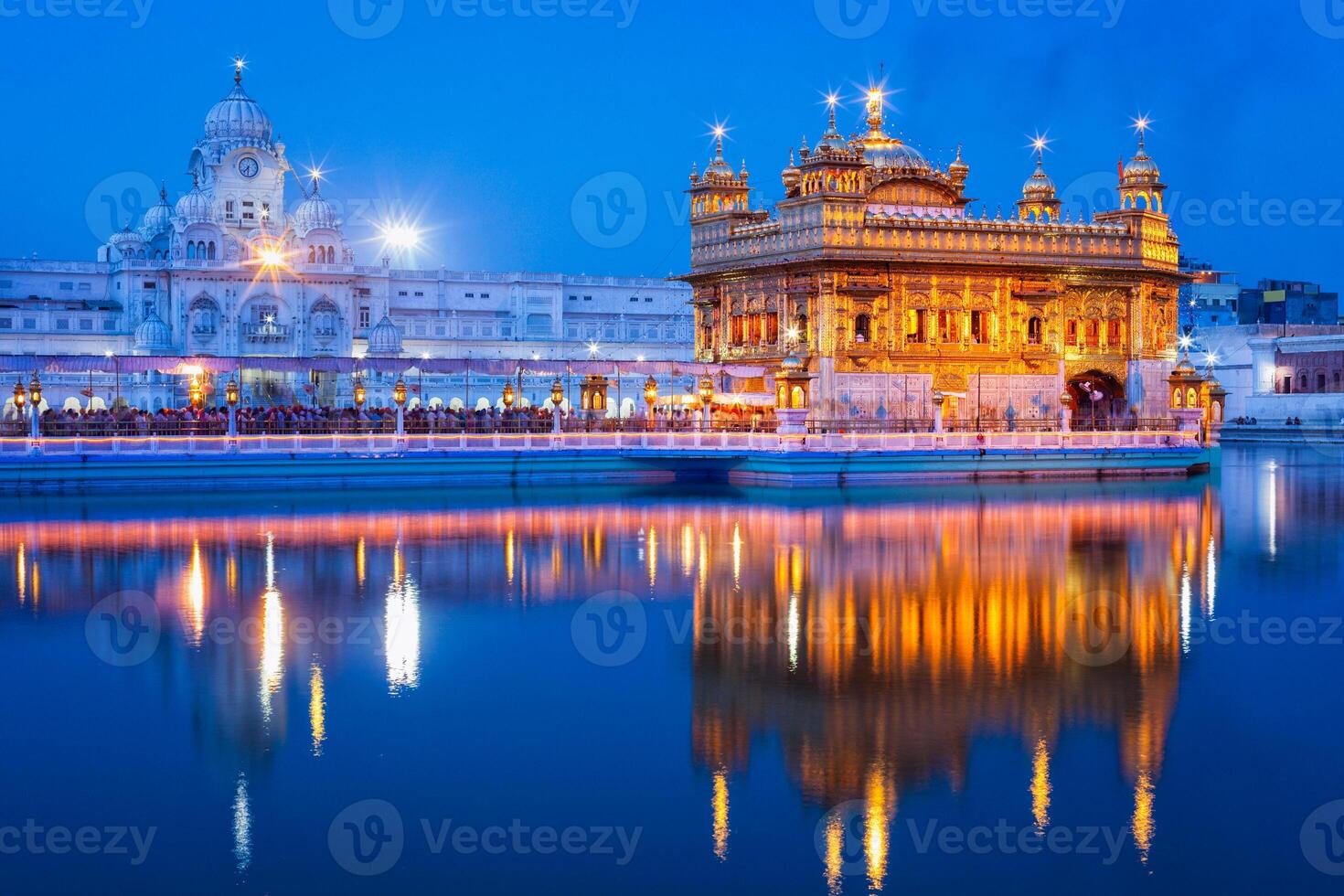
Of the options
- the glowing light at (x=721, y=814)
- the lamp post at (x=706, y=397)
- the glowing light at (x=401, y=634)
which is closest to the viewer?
the glowing light at (x=721, y=814)

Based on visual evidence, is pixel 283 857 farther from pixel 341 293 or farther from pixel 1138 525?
pixel 341 293

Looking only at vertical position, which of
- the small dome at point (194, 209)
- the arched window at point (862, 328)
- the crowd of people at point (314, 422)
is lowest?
the crowd of people at point (314, 422)

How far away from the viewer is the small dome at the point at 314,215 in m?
75.1

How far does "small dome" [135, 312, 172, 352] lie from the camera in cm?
6700

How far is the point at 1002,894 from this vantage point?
8.27 meters

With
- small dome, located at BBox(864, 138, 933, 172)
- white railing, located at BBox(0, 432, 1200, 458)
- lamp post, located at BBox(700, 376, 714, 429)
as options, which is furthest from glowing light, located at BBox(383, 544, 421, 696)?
small dome, located at BBox(864, 138, 933, 172)

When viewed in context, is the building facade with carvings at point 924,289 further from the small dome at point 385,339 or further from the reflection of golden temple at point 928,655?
the small dome at point 385,339

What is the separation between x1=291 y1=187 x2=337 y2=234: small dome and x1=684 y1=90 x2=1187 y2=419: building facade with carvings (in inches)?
1390

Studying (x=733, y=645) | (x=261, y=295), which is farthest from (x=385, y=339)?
(x=733, y=645)

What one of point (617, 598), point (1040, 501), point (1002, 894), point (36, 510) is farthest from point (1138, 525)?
point (36, 510)

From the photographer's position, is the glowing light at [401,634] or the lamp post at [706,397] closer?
the glowing light at [401,634]

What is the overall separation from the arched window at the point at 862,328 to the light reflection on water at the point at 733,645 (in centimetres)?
1372

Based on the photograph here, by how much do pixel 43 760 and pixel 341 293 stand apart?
216 ft

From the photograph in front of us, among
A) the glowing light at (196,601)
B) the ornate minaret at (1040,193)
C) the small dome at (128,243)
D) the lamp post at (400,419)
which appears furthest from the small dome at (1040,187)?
the small dome at (128,243)
